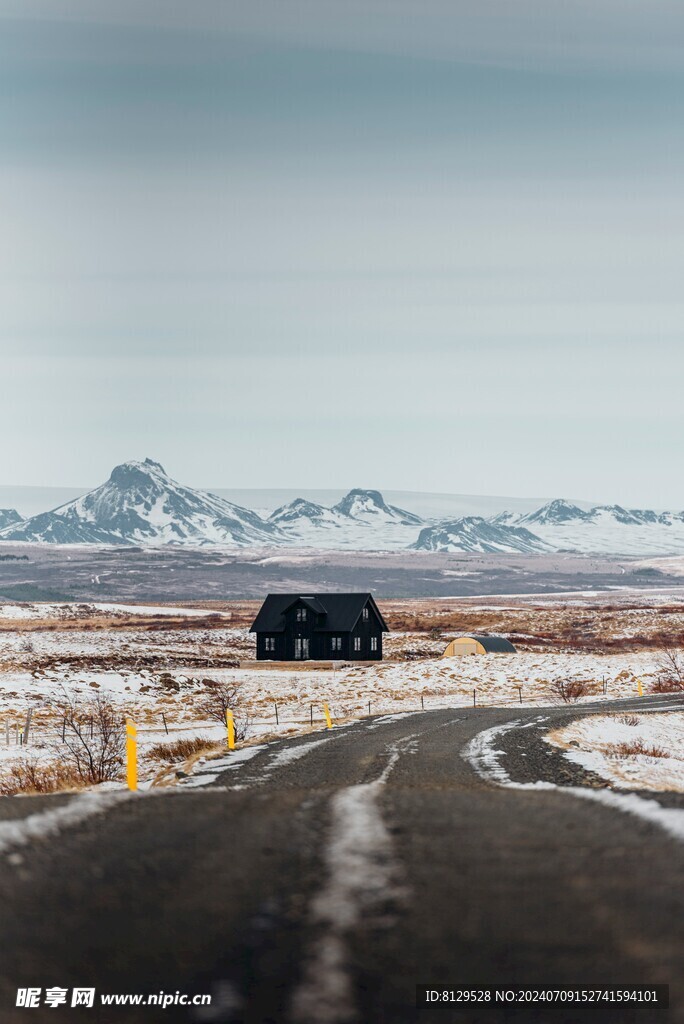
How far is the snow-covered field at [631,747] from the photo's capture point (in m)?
18.6

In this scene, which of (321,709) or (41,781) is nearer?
(41,781)

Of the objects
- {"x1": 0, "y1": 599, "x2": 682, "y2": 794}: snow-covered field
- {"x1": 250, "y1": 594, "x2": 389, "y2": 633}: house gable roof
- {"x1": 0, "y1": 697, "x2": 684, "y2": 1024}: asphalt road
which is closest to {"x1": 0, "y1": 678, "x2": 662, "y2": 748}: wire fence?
{"x1": 0, "y1": 599, "x2": 682, "y2": 794}: snow-covered field

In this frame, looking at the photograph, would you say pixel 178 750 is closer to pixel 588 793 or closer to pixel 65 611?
pixel 588 793

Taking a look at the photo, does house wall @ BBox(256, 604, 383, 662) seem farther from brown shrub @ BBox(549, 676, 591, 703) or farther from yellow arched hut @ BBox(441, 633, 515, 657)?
brown shrub @ BBox(549, 676, 591, 703)

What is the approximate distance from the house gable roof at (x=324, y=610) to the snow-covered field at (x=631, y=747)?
140 feet

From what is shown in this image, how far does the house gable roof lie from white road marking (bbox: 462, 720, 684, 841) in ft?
176

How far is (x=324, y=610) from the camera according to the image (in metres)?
79.8

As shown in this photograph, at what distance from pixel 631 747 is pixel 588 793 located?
492 inches

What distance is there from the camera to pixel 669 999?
611cm

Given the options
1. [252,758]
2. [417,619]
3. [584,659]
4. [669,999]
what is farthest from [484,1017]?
[417,619]

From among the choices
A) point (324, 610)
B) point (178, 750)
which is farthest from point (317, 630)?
point (178, 750)

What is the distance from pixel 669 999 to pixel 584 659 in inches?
2521

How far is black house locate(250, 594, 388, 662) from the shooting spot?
78188 mm

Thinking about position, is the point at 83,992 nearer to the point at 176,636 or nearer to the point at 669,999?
the point at 669,999
